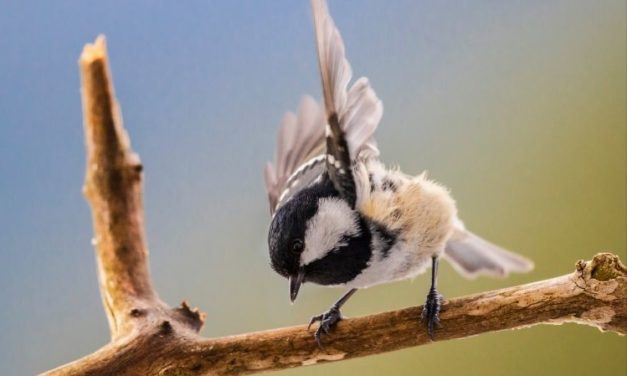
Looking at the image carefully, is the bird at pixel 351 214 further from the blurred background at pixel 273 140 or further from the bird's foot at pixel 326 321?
the blurred background at pixel 273 140

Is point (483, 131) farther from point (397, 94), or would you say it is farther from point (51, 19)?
point (51, 19)

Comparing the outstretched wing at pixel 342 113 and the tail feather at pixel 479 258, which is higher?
the outstretched wing at pixel 342 113

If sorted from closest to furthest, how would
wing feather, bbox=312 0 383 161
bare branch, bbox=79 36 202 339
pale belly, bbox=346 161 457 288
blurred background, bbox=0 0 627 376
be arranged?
1. wing feather, bbox=312 0 383 161
2. pale belly, bbox=346 161 457 288
3. bare branch, bbox=79 36 202 339
4. blurred background, bbox=0 0 627 376

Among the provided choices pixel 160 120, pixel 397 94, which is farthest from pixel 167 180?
Answer: pixel 397 94

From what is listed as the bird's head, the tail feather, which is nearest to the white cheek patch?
the bird's head

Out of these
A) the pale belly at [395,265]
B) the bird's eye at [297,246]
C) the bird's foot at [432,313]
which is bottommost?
the bird's foot at [432,313]

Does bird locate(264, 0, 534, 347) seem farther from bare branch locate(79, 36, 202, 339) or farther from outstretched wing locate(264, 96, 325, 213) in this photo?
bare branch locate(79, 36, 202, 339)

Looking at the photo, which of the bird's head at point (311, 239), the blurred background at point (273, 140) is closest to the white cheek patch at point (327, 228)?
the bird's head at point (311, 239)

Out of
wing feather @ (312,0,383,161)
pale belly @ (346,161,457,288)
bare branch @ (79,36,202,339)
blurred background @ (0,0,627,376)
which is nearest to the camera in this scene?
wing feather @ (312,0,383,161)
